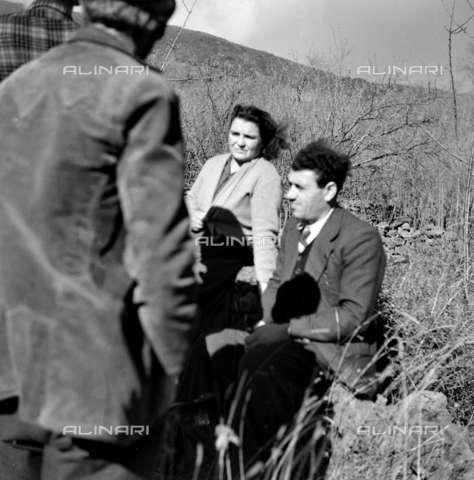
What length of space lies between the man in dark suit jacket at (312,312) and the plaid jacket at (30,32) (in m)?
1.39

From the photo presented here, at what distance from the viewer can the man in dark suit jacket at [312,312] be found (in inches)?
116

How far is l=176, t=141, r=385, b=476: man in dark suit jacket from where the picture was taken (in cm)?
294

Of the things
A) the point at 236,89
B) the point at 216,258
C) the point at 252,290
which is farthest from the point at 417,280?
the point at 236,89

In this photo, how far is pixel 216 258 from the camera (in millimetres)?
4062

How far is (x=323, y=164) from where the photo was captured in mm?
3447

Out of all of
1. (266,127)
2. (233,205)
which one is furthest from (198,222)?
(266,127)

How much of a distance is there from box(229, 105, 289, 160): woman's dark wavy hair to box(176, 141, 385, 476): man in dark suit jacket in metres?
0.66

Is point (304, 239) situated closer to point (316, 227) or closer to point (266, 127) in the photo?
point (316, 227)

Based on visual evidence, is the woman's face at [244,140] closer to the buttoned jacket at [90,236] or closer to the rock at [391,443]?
the rock at [391,443]

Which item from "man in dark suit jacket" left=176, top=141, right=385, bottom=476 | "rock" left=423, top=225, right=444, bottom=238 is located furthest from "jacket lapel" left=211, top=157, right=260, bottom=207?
"rock" left=423, top=225, right=444, bottom=238

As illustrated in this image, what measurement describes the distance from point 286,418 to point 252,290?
7.50 ft

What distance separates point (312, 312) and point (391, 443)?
78 centimetres

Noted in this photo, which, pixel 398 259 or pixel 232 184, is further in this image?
pixel 398 259

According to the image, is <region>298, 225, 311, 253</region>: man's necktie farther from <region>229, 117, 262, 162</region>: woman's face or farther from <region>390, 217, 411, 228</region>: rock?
<region>390, 217, 411, 228</region>: rock
